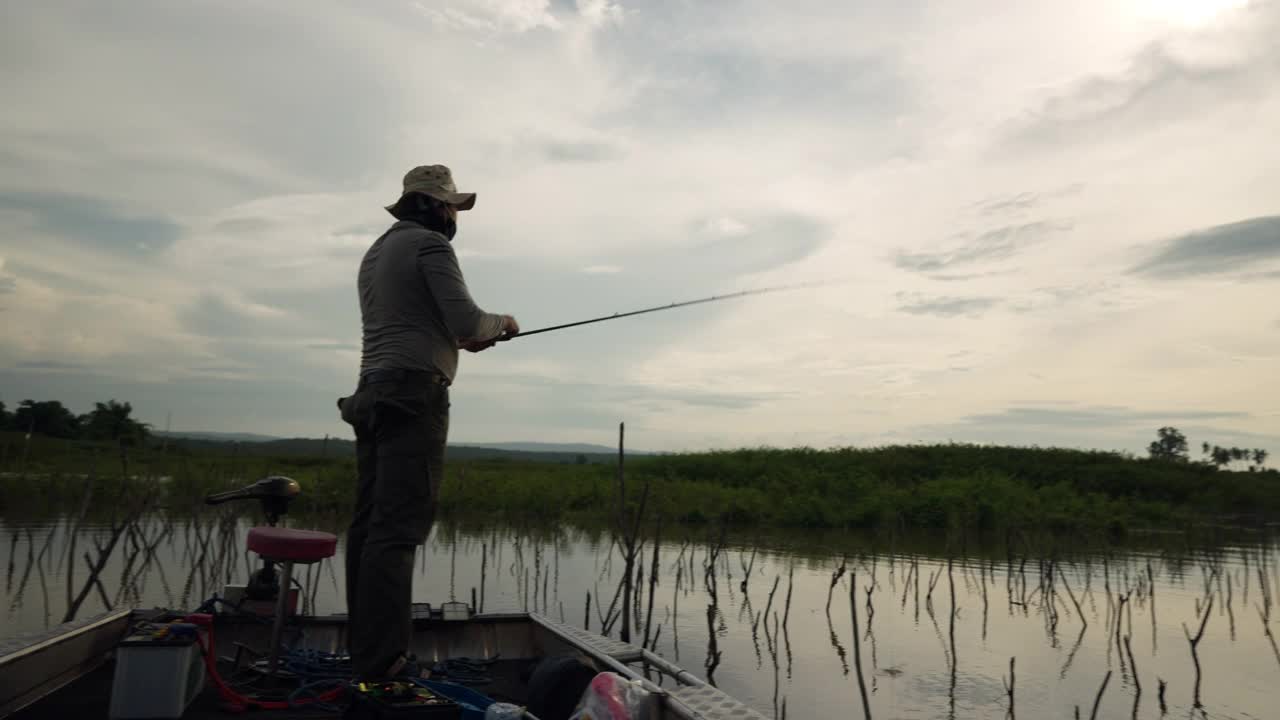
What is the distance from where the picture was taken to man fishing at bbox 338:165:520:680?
3.36 metres

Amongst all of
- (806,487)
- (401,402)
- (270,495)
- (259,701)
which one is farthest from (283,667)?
(806,487)

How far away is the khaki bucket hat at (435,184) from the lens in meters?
3.70

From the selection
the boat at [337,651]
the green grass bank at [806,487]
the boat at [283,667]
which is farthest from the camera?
the green grass bank at [806,487]

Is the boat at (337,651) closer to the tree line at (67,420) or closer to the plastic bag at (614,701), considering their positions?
the plastic bag at (614,701)

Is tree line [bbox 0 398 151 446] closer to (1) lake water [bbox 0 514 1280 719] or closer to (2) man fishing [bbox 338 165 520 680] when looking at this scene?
(1) lake water [bbox 0 514 1280 719]

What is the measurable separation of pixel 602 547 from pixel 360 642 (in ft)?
32.2

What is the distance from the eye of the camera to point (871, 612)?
7773 mm

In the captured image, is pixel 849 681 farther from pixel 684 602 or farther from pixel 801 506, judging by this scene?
pixel 801 506

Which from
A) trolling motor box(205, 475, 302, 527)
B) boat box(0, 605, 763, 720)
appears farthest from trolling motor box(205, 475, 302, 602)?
boat box(0, 605, 763, 720)

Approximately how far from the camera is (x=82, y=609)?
7.50 meters

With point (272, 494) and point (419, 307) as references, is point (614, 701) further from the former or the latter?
point (272, 494)

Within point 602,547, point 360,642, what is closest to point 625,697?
point 360,642

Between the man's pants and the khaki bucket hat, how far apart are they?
785 millimetres

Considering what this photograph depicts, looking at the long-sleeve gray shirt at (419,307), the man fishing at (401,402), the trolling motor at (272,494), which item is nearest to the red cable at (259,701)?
the man fishing at (401,402)
